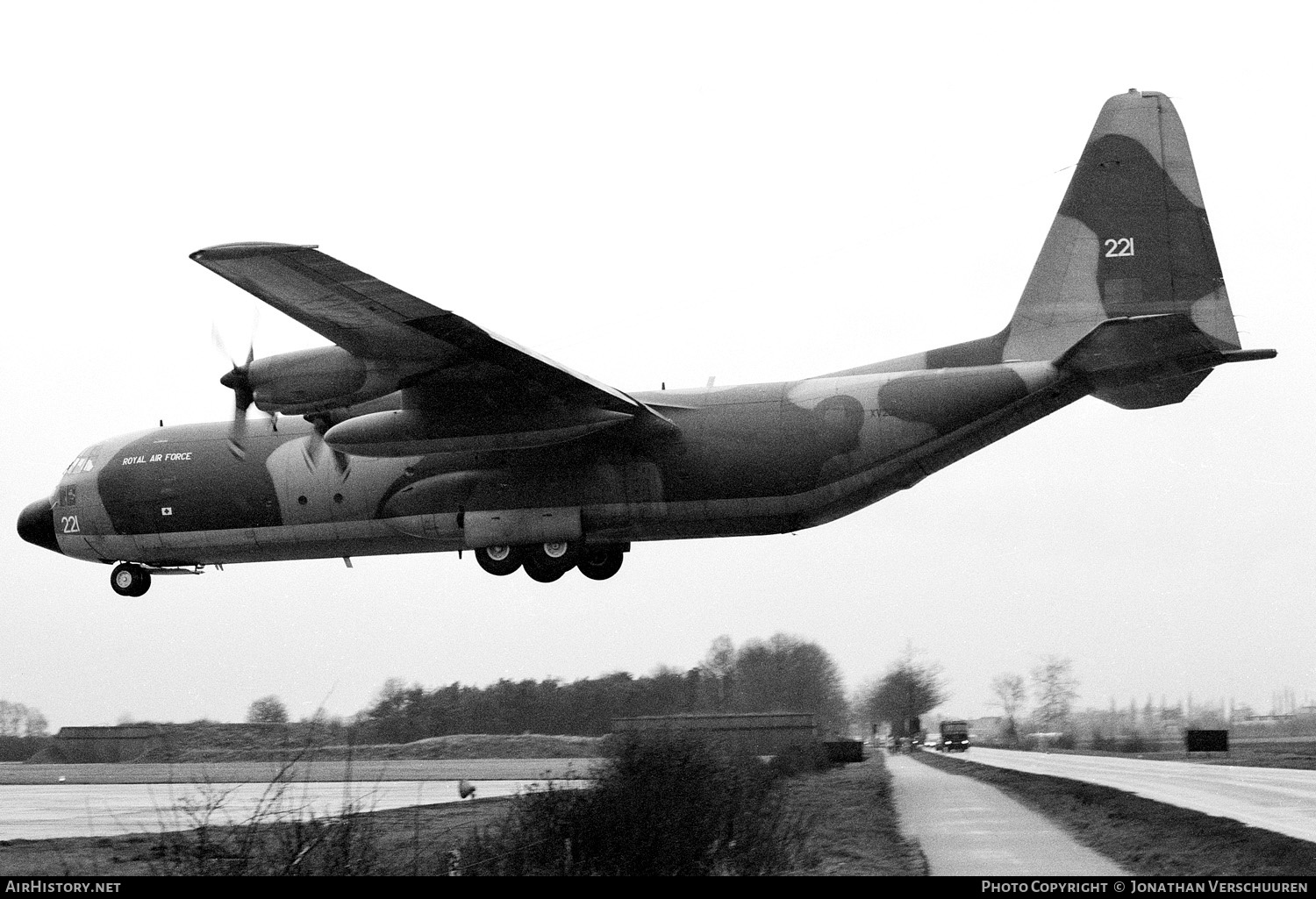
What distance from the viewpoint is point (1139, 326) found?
71.9ft

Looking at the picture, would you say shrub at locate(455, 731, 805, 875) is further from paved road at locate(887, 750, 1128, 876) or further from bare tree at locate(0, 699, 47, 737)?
bare tree at locate(0, 699, 47, 737)

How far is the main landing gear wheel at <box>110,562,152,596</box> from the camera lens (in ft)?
90.6

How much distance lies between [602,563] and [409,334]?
6.95m

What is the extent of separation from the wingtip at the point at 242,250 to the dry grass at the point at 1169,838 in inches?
501

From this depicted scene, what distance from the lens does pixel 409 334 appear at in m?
21.3

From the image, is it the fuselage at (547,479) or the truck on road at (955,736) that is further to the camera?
the truck on road at (955,736)

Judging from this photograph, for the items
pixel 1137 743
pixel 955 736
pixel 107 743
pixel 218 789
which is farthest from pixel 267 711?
pixel 955 736

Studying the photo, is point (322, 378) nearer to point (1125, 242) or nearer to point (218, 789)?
point (218, 789)

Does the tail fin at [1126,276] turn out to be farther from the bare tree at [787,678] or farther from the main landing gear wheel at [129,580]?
the main landing gear wheel at [129,580]

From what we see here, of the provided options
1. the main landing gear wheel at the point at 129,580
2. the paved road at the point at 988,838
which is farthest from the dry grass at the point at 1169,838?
the main landing gear wheel at the point at 129,580

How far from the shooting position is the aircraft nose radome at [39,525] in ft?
90.8

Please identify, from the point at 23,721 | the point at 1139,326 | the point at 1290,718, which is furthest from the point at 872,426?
the point at 1290,718

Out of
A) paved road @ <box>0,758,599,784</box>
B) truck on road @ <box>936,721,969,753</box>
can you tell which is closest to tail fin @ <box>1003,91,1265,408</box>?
paved road @ <box>0,758,599,784</box>
